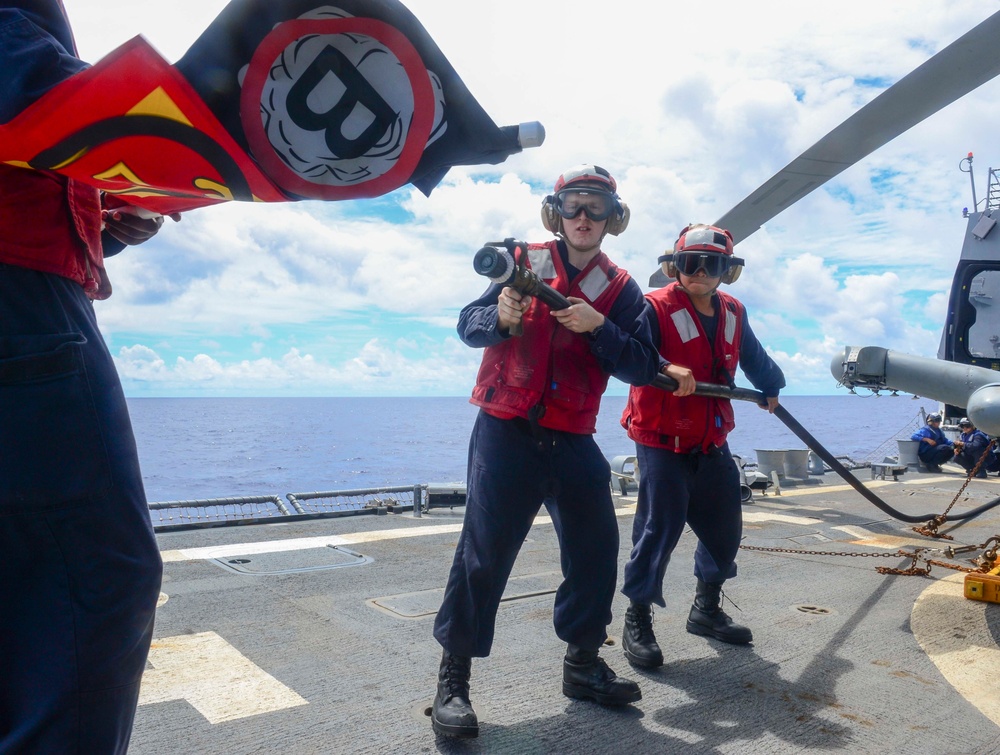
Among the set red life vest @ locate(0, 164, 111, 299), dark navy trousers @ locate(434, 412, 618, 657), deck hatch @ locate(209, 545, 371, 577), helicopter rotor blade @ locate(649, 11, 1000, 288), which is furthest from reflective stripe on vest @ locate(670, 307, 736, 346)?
red life vest @ locate(0, 164, 111, 299)

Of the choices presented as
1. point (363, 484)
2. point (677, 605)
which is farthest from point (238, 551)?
point (363, 484)

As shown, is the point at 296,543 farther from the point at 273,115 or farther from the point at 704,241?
the point at 273,115

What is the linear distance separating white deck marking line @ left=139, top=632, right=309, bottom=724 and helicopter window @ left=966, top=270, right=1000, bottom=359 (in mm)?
10859

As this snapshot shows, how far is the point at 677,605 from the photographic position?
438 cm

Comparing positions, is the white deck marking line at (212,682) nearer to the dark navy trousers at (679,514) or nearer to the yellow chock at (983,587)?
the dark navy trousers at (679,514)

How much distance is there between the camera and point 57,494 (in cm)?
134

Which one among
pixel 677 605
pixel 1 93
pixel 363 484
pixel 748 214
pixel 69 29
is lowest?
pixel 363 484

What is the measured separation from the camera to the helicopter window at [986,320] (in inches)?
432

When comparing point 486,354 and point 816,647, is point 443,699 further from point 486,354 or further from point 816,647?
point 816,647

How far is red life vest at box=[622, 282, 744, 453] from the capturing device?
366 centimetres

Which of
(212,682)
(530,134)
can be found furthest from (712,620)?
(530,134)

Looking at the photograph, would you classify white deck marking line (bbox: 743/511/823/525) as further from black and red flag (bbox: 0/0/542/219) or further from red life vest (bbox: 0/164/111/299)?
red life vest (bbox: 0/164/111/299)

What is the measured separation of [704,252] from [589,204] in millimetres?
935

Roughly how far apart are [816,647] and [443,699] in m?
1.97
